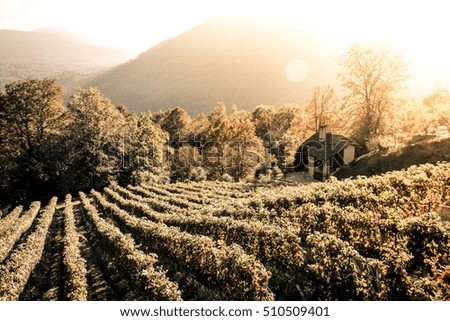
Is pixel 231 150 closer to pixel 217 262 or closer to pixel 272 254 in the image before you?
pixel 272 254

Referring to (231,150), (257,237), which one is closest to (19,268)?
(257,237)

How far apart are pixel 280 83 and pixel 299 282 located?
7409 inches

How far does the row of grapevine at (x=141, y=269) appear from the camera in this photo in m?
10.3

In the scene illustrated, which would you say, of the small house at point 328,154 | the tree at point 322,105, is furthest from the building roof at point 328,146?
the tree at point 322,105

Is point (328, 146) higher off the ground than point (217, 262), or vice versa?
point (328, 146)

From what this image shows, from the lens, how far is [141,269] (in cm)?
1221

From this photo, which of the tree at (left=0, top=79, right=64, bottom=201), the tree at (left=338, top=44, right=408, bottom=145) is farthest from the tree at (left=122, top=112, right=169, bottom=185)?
the tree at (left=338, top=44, right=408, bottom=145)

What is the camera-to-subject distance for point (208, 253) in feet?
39.2

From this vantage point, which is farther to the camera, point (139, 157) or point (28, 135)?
point (139, 157)

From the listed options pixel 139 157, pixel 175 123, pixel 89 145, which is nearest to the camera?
pixel 89 145

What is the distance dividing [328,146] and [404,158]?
950 cm

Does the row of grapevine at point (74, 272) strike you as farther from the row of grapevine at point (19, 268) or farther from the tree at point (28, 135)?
the tree at point (28, 135)

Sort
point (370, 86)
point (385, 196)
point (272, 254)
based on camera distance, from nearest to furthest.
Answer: point (272, 254), point (385, 196), point (370, 86)

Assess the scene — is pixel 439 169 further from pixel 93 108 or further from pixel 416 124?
pixel 93 108
